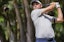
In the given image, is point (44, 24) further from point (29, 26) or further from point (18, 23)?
point (18, 23)

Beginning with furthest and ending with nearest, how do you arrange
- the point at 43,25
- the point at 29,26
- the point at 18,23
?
the point at 18,23, the point at 29,26, the point at 43,25

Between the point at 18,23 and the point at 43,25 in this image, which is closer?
the point at 43,25

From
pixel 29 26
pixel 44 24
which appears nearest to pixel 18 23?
pixel 29 26

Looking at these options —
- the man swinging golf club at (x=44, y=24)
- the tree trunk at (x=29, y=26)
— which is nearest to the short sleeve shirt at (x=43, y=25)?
the man swinging golf club at (x=44, y=24)

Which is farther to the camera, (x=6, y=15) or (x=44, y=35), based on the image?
(x=6, y=15)

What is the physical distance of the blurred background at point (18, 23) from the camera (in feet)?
31.1

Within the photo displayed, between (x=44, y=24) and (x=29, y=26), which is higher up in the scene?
(x=44, y=24)

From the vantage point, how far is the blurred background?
9484 millimetres

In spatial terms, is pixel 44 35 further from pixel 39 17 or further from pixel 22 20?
pixel 22 20

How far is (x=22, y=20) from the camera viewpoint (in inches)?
404

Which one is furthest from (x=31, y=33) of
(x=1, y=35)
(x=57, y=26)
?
(x=1, y=35)

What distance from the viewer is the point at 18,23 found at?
10430mm

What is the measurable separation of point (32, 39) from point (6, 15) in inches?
48.1

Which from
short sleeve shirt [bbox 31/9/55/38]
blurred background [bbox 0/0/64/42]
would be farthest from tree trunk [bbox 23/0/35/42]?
short sleeve shirt [bbox 31/9/55/38]
